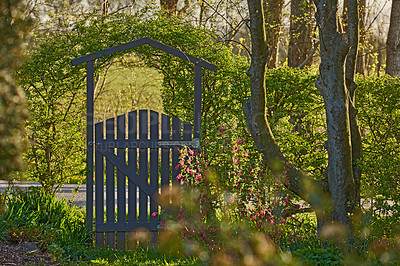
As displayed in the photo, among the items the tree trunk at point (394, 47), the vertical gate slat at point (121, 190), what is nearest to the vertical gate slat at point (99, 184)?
the vertical gate slat at point (121, 190)

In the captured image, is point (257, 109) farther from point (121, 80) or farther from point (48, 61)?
point (121, 80)

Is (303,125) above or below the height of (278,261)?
above

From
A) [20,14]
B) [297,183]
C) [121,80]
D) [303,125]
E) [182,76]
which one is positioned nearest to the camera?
[20,14]

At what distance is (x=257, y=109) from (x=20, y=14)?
11.5 feet

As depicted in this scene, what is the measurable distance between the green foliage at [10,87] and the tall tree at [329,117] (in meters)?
3.39

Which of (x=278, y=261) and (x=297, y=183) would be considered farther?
(x=297, y=183)

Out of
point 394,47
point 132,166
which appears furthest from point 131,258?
point 394,47

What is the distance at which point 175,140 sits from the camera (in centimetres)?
614

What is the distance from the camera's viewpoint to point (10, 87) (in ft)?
9.70

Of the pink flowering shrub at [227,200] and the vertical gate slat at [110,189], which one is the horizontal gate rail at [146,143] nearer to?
the vertical gate slat at [110,189]

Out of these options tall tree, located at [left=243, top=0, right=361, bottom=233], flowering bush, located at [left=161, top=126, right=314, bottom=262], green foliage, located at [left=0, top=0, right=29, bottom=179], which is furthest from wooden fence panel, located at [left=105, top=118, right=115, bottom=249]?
green foliage, located at [left=0, top=0, right=29, bottom=179]

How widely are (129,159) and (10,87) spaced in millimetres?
3221

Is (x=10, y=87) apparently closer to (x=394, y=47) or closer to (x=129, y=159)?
(x=129, y=159)

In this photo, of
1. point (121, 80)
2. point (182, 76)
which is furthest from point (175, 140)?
point (121, 80)
